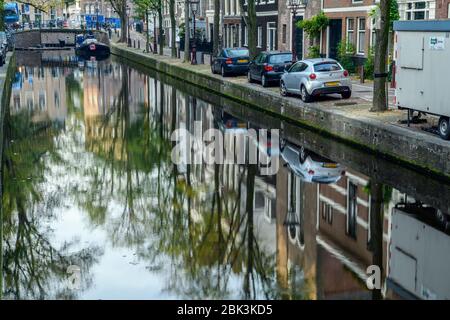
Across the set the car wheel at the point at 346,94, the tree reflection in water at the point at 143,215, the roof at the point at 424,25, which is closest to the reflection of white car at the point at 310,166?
the tree reflection in water at the point at 143,215

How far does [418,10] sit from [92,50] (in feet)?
175

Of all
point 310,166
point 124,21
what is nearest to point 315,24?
point 310,166

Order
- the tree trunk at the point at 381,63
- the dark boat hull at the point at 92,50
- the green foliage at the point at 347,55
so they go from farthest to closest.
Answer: the dark boat hull at the point at 92,50 < the green foliage at the point at 347,55 < the tree trunk at the point at 381,63

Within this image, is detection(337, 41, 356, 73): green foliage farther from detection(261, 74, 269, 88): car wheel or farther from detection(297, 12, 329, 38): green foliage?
detection(261, 74, 269, 88): car wheel

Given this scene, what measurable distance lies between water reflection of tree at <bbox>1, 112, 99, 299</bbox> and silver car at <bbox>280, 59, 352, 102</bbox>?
9242 millimetres

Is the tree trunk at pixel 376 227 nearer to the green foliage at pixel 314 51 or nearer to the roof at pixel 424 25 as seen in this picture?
the roof at pixel 424 25

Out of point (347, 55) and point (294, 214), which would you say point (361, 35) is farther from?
point (294, 214)

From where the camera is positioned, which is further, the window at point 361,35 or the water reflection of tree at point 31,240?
the window at point 361,35

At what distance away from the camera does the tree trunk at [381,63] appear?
2155 centimetres

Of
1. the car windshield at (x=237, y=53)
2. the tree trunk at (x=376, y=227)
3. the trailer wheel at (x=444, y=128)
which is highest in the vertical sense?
the car windshield at (x=237, y=53)

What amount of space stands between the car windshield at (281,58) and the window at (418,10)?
5.39 meters

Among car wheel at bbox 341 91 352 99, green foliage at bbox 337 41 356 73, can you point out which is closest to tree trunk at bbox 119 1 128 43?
green foliage at bbox 337 41 356 73

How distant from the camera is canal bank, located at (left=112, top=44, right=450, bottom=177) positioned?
1636 centimetres
